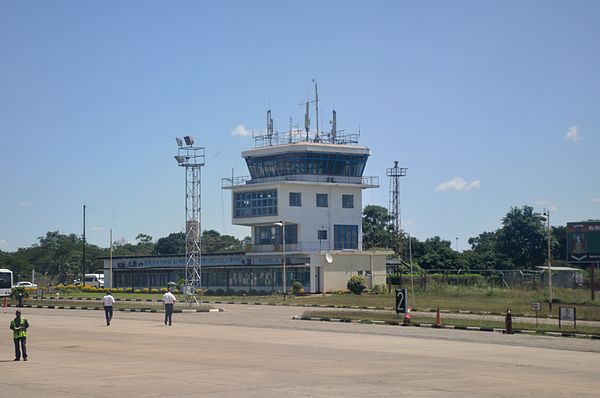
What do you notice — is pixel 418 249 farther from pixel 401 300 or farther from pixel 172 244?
pixel 401 300

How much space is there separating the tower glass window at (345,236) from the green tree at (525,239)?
38.9 metres

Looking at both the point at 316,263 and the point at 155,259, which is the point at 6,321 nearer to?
the point at 316,263

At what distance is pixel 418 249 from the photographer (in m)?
137

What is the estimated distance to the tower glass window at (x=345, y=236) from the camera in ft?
309

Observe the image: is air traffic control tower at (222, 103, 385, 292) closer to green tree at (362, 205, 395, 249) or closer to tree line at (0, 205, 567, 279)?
tree line at (0, 205, 567, 279)

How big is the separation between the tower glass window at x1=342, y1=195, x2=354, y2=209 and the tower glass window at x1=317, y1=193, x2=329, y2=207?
2328 mm

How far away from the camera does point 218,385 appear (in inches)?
822

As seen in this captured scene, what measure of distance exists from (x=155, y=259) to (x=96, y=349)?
75.2m

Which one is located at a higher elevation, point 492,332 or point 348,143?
point 348,143

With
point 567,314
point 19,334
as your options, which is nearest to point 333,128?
point 567,314

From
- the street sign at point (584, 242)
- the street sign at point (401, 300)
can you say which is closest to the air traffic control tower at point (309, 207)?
the street sign at point (584, 242)

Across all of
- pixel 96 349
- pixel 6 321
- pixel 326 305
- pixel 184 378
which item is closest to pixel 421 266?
pixel 326 305

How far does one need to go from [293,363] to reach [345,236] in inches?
2717

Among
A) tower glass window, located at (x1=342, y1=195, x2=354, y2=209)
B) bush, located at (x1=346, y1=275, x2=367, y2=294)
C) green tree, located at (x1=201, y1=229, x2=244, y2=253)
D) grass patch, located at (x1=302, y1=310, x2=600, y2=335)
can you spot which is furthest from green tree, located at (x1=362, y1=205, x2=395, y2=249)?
grass patch, located at (x1=302, y1=310, x2=600, y2=335)
